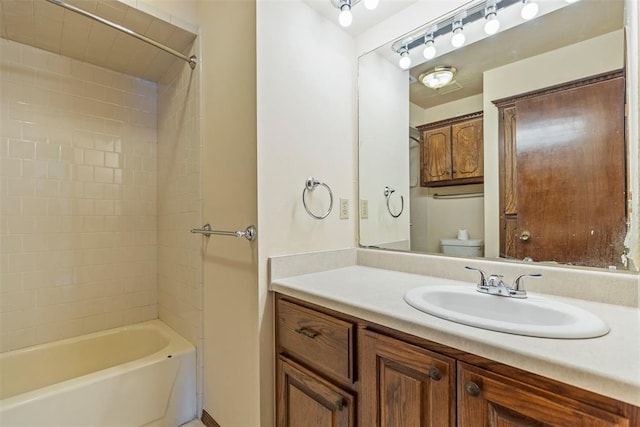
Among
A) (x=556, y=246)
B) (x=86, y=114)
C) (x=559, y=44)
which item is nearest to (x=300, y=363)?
(x=556, y=246)

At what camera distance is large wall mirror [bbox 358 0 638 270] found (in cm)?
101

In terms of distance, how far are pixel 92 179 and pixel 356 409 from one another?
220 centimetres

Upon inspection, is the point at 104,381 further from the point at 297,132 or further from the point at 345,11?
the point at 345,11

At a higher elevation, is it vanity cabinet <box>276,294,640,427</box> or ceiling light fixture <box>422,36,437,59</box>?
ceiling light fixture <box>422,36,437,59</box>

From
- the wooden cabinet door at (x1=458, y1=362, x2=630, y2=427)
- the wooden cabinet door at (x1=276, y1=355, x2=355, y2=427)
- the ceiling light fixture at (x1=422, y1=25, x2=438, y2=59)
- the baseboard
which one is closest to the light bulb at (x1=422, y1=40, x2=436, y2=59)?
the ceiling light fixture at (x1=422, y1=25, x2=438, y2=59)

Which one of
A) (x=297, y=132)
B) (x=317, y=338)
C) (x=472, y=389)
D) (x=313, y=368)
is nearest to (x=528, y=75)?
(x=297, y=132)

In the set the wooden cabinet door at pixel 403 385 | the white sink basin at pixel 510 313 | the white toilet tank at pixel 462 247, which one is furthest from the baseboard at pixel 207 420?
the white toilet tank at pixel 462 247

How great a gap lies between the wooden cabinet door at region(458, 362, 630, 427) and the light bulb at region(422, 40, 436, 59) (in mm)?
1406

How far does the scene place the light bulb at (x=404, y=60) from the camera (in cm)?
156

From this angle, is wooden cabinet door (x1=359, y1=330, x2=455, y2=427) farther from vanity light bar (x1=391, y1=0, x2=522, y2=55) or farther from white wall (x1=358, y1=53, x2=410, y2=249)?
vanity light bar (x1=391, y1=0, x2=522, y2=55)

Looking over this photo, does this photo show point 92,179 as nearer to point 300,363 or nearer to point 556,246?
point 300,363

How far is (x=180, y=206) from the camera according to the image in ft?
6.37

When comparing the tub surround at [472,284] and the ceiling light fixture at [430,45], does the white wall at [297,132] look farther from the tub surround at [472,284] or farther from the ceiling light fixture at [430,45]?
the ceiling light fixture at [430,45]

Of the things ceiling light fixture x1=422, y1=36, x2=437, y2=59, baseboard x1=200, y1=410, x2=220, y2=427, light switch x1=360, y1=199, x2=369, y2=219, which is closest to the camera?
ceiling light fixture x1=422, y1=36, x2=437, y2=59
